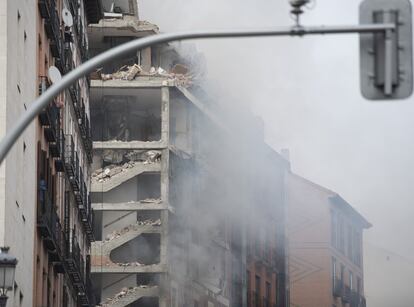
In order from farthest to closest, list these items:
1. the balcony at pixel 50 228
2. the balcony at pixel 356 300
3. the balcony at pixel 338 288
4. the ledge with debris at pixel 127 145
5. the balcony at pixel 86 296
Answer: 1. the balcony at pixel 356 300
2. the balcony at pixel 338 288
3. the ledge with debris at pixel 127 145
4. the balcony at pixel 86 296
5. the balcony at pixel 50 228

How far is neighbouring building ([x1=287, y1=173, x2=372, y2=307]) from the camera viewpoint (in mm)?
128875

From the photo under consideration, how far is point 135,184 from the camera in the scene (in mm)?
98438

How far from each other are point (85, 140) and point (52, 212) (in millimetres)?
16970

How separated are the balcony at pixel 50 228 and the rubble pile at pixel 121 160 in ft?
119

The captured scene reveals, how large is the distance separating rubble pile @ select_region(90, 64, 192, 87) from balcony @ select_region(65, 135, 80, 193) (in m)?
32.7

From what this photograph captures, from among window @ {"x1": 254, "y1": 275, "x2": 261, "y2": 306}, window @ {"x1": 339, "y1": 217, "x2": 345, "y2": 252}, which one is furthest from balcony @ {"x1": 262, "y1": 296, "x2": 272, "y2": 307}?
window @ {"x1": 339, "y1": 217, "x2": 345, "y2": 252}

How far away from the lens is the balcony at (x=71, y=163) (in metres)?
60.8

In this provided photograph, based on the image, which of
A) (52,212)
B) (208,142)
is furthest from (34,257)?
(208,142)

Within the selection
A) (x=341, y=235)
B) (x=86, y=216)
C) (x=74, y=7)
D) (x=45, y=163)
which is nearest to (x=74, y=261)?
(x=86, y=216)

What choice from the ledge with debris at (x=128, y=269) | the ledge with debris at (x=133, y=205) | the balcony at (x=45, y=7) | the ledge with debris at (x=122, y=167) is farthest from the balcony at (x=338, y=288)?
the balcony at (x=45, y=7)

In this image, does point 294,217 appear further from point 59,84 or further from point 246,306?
point 59,84

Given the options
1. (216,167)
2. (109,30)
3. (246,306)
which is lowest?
(246,306)

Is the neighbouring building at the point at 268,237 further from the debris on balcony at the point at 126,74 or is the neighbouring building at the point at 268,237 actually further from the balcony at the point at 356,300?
the debris on balcony at the point at 126,74

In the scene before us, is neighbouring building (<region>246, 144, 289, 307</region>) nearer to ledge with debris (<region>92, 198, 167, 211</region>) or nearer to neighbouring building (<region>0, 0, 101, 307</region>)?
ledge with debris (<region>92, 198, 167, 211</region>)
